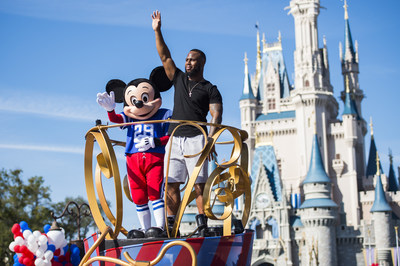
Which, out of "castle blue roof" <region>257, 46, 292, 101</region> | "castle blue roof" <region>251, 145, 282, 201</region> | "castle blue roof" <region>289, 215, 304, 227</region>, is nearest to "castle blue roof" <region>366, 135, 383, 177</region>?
"castle blue roof" <region>251, 145, 282, 201</region>

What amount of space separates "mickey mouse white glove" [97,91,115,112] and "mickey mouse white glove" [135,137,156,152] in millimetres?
461

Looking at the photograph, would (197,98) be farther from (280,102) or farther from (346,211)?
(280,102)

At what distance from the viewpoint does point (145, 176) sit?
6.50 meters

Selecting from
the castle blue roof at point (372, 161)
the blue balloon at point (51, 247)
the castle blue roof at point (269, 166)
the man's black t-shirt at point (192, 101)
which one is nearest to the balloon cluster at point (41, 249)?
the blue balloon at point (51, 247)

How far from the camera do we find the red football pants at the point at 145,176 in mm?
6449

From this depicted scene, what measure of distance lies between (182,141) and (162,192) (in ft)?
1.72

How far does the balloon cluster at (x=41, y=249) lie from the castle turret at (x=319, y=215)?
34.3 meters

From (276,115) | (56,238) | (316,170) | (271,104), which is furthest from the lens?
(271,104)

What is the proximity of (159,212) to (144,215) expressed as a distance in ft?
0.62

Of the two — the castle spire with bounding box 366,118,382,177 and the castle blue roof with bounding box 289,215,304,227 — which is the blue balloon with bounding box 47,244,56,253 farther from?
the castle spire with bounding box 366,118,382,177

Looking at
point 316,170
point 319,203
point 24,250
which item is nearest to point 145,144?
point 24,250

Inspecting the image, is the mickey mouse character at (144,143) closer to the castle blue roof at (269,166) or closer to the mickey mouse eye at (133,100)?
the mickey mouse eye at (133,100)

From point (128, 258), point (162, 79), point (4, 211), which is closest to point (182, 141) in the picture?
point (162, 79)

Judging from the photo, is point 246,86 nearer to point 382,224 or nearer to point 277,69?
point 277,69
